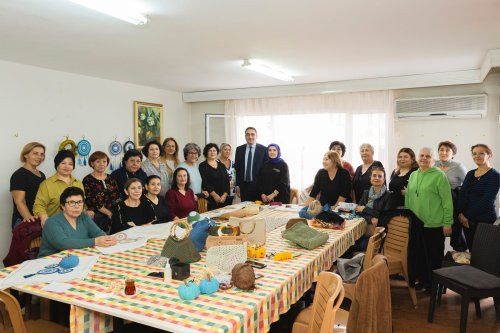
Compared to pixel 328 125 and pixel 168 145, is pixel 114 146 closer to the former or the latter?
pixel 168 145

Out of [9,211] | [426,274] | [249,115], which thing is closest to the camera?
[426,274]

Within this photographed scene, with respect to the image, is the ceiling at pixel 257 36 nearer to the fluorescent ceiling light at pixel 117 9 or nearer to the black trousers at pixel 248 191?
the fluorescent ceiling light at pixel 117 9

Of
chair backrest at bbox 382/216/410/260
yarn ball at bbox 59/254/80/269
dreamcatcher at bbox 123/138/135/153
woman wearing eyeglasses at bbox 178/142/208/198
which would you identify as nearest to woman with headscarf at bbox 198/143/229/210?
woman wearing eyeglasses at bbox 178/142/208/198

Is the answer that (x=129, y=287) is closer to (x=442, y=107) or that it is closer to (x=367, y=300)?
(x=367, y=300)

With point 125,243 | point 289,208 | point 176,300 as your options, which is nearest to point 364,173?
point 289,208

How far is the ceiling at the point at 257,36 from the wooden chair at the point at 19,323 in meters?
1.88

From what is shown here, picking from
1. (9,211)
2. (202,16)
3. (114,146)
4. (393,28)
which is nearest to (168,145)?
(114,146)

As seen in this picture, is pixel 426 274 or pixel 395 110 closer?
pixel 426 274

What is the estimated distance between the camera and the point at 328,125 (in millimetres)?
6402

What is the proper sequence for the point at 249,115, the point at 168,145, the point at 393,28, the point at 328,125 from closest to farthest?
the point at 393,28 < the point at 168,145 < the point at 328,125 < the point at 249,115

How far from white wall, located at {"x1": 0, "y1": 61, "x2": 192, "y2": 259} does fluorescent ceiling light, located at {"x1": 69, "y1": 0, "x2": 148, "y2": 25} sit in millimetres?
2479

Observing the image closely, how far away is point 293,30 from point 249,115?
375 centimetres

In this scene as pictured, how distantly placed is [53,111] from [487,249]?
4932 mm

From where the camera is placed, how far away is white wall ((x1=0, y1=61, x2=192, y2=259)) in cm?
446
